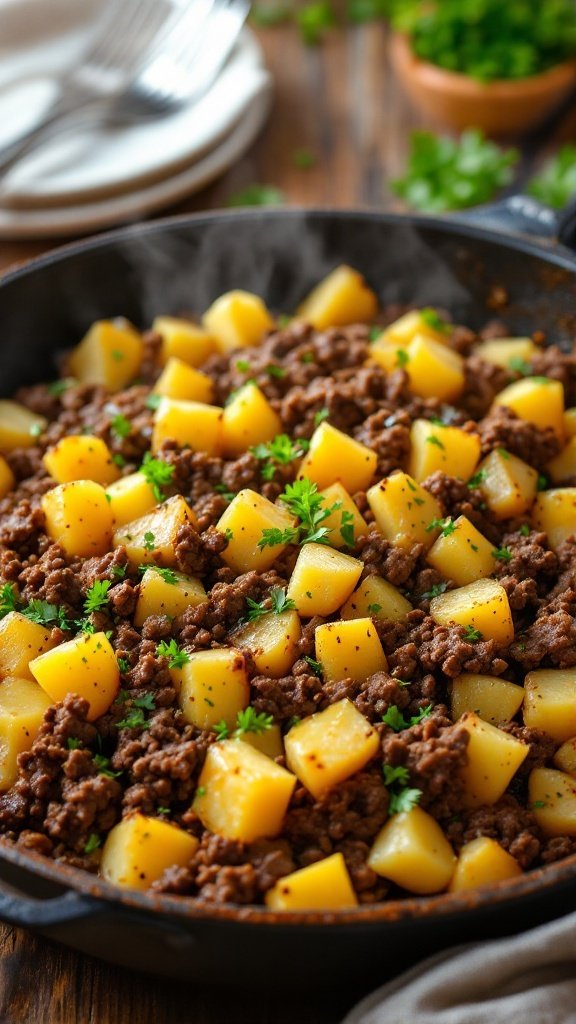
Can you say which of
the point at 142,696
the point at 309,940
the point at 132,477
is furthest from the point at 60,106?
the point at 309,940

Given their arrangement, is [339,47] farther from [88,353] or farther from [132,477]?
[132,477]

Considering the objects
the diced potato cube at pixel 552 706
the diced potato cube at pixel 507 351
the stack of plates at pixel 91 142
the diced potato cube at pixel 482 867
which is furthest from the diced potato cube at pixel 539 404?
the stack of plates at pixel 91 142

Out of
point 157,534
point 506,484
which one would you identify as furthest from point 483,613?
point 157,534

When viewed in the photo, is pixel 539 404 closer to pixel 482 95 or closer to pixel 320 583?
pixel 320 583

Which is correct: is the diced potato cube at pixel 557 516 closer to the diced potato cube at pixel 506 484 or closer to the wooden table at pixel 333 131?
the diced potato cube at pixel 506 484

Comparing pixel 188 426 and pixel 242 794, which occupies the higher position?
pixel 188 426

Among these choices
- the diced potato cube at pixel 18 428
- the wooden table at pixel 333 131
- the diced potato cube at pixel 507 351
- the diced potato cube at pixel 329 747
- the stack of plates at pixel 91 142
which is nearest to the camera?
the diced potato cube at pixel 329 747
